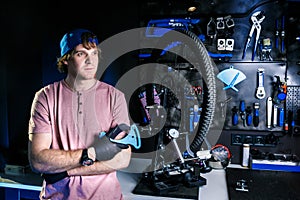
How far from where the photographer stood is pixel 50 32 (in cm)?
224

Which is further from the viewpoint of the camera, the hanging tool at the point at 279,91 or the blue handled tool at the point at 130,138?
the hanging tool at the point at 279,91

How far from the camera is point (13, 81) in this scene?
6.72ft

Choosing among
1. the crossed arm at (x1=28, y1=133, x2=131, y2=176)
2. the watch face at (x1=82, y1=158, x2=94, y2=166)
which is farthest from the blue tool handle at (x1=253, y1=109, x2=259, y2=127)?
the watch face at (x1=82, y1=158, x2=94, y2=166)

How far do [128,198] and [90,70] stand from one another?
2.47ft

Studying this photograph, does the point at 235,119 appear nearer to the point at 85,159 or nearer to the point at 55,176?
the point at 85,159

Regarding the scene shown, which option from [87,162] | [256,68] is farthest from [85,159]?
[256,68]

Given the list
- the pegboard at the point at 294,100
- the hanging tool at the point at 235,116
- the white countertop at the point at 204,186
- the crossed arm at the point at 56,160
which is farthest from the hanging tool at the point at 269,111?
the crossed arm at the point at 56,160

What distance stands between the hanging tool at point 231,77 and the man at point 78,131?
1023mm

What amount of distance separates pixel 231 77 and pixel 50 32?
153 centimetres

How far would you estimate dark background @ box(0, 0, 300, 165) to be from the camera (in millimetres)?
2025

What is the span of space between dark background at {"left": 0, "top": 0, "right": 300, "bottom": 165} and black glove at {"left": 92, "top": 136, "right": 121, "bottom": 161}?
1.03 meters

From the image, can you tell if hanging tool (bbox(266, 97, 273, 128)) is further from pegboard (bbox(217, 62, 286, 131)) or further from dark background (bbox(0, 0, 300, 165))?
dark background (bbox(0, 0, 300, 165))

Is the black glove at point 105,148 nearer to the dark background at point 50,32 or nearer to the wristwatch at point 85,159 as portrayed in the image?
the wristwatch at point 85,159

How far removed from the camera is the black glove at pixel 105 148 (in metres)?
1.28
